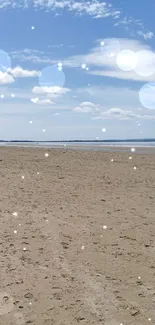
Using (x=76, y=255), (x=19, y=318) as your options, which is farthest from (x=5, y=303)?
(x=76, y=255)

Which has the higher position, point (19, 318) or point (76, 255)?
point (76, 255)

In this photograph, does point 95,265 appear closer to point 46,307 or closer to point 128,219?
point 46,307

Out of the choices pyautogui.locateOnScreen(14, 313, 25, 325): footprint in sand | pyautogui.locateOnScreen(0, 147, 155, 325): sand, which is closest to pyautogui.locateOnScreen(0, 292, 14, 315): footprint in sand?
pyautogui.locateOnScreen(0, 147, 155, 325): sand

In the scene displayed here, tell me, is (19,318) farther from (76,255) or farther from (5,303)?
(76,255)

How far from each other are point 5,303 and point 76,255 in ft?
7.98

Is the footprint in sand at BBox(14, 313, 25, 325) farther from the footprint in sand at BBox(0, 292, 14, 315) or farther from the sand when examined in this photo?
the footprint in sand at BBox(0, 292, 14, 315)

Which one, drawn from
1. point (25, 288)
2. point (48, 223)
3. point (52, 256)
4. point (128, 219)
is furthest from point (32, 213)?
point (25, 288)

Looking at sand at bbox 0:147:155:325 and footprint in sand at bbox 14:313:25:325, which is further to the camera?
sand at bbox 0:147:155:325

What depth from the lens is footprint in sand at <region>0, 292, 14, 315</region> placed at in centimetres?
631

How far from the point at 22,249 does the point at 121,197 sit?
648 centimetres

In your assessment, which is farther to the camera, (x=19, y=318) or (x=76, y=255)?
(x=76, y=255)

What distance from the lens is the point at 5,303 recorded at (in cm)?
652

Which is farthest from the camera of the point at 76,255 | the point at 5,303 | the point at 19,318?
the point at 76,255

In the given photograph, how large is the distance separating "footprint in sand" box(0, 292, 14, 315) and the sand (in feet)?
0.05
